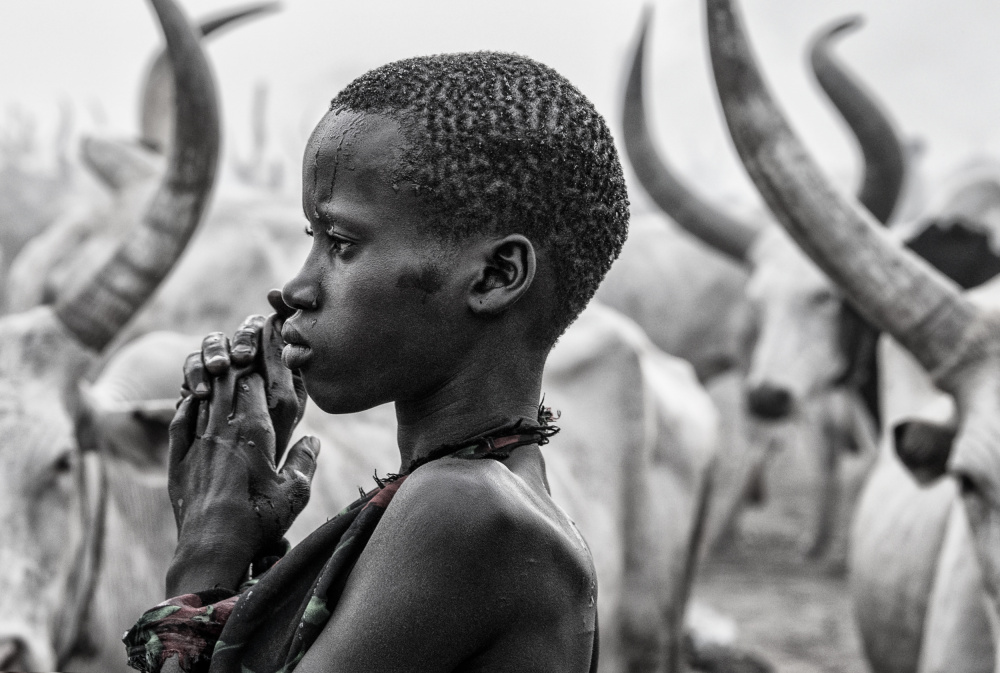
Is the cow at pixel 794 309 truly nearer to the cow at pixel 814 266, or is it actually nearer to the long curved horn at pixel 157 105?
the cow at pixel 814 266

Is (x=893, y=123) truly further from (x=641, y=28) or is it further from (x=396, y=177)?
(x=396, y=177)

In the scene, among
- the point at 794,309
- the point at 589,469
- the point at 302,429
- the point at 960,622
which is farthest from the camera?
the point at 794,309

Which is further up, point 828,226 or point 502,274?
point 502,274

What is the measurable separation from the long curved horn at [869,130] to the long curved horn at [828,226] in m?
2.97

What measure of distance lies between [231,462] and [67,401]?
1.99 metres

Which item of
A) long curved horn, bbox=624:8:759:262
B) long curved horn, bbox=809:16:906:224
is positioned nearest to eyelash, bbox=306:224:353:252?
long curved horn, bbox=809:16:906:224

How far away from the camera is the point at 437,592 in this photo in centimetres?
110

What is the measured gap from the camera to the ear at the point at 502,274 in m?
1.20

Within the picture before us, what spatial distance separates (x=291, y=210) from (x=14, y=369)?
2224 mm

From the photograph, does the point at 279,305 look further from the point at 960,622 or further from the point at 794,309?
the point at 794,309

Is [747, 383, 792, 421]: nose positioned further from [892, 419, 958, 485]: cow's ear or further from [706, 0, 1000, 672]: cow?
[892, 419, 958, 485]: cow's ear

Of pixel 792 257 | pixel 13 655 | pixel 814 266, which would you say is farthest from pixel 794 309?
pixel 13 655

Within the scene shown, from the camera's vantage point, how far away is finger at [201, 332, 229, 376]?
1.32 m

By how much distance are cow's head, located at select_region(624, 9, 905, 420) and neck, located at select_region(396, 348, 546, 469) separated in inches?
150
